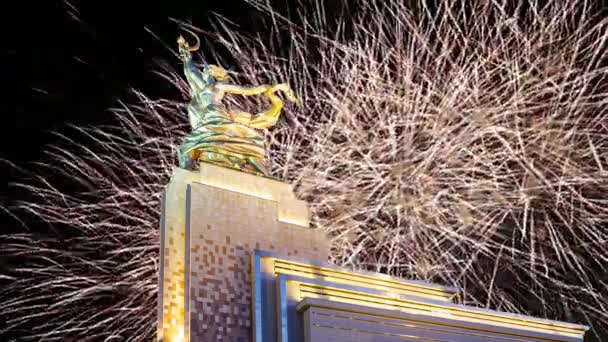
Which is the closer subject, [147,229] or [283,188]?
[283,188]

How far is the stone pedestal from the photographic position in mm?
15734

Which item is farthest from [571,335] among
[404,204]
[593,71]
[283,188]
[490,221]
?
[283,188]

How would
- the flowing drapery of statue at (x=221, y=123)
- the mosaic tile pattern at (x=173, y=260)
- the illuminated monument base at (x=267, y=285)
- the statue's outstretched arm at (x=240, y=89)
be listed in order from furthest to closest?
the statue's outstretched arm at (x=240, y=89) < the flowing drapery of statue at (x=221, y=123) < the mosaic tile pattern at (x=173, y=260) < the illuminated monument base at (x=267, y=285)

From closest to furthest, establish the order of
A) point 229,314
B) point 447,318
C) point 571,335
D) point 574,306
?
point 229,314, point 447,318, point 571,335, point 574,306

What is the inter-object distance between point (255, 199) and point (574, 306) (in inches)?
519

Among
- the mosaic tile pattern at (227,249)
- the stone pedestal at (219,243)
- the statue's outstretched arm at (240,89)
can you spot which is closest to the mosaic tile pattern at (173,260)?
the stone pedestal at (219,243)

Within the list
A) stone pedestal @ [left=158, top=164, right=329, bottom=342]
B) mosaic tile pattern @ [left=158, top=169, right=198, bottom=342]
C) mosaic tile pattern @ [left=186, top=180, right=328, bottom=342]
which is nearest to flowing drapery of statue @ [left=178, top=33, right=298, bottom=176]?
stone pedestal @ [left=158, top=164, right=329, bottom=342]

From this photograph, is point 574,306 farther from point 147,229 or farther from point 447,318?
point 147,229

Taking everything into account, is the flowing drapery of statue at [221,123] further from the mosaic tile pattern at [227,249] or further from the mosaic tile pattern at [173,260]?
the mosaic tile pattern at [227,249]

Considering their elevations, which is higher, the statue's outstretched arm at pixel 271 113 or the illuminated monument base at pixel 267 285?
the statue's outstretched arm at pixel 271 113

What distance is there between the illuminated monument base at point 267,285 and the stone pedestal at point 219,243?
0.06 ft

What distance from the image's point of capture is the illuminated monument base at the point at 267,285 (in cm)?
1564

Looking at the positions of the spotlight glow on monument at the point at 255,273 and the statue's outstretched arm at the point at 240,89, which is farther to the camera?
the statue's outstretched arm at the point at 240,89

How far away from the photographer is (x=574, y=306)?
26.0m
